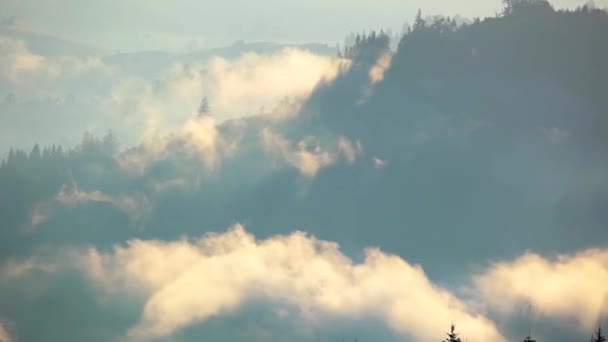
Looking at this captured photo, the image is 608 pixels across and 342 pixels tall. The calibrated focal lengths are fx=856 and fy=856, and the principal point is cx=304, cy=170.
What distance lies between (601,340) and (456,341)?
49.6ft

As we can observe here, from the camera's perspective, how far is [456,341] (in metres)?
91.8

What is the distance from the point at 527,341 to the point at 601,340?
7.17 meters

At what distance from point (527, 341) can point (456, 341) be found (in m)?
9.47

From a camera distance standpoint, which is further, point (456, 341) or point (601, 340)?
point (456, 341)

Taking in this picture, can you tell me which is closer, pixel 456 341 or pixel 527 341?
pixel 527 341

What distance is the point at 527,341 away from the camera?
277 ft

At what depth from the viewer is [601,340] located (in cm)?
8400

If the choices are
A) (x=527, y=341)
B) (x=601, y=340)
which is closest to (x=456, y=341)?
(x=527, y=341)

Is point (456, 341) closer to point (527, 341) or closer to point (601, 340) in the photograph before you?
point (527, 341)
